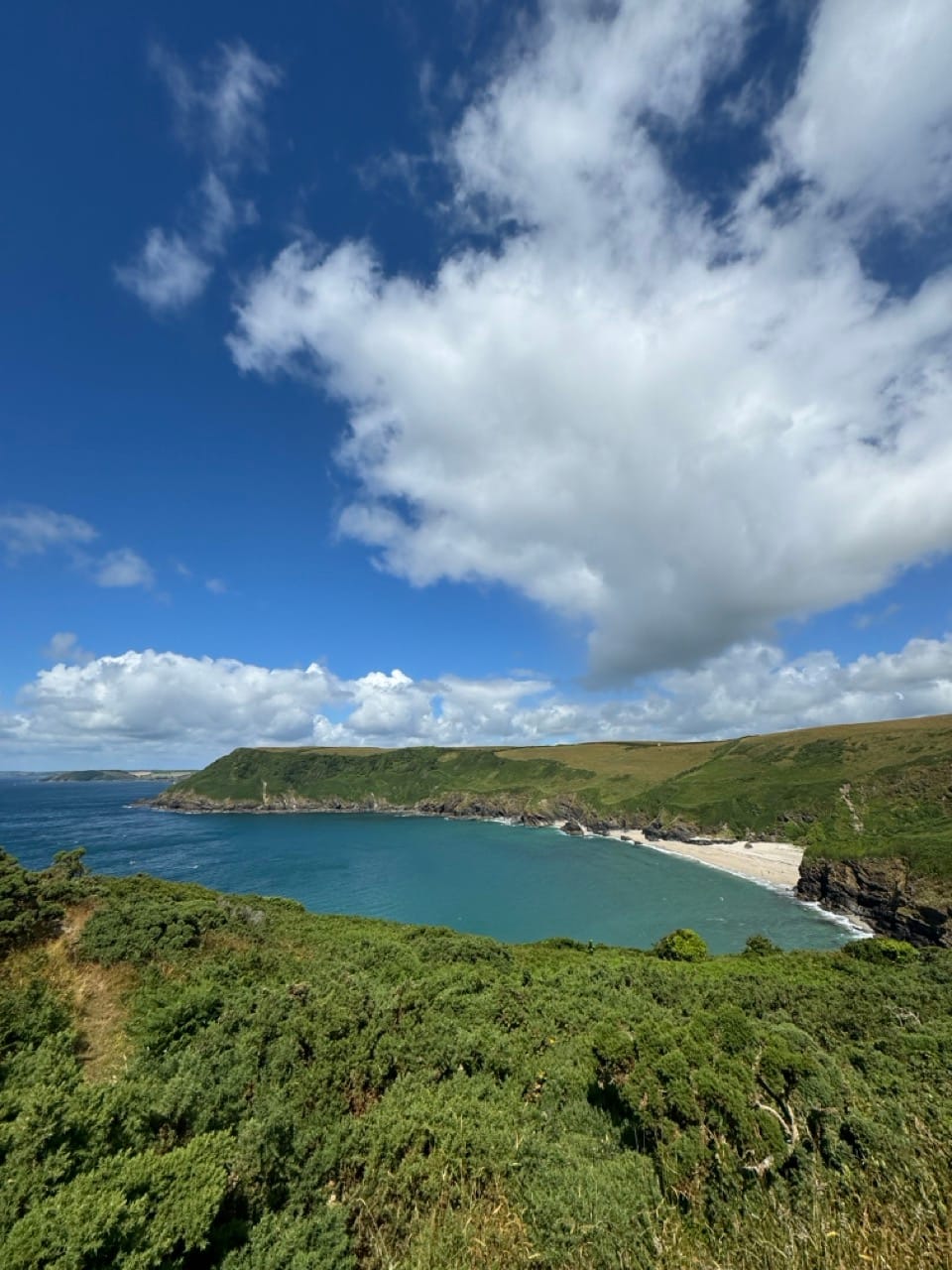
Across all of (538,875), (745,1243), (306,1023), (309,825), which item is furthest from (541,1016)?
(309,825)

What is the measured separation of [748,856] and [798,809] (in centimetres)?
2748

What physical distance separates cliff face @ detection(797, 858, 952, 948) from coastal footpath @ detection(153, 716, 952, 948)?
146 mm

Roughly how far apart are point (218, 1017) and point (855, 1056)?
18844 mm

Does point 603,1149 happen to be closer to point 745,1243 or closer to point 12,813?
point 745,1243

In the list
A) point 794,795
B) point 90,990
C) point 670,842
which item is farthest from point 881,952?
point 794,795

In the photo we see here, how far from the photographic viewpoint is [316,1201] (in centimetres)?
936

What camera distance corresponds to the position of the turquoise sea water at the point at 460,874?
70.2 metres

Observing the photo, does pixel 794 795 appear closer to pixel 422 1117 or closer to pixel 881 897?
pixel 881 897

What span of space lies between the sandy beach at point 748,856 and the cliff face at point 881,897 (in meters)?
9.22

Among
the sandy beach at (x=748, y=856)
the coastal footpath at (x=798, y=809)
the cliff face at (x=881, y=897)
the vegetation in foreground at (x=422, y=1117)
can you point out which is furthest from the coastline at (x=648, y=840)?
the vegetation in foreground at (x=422, y=1117)

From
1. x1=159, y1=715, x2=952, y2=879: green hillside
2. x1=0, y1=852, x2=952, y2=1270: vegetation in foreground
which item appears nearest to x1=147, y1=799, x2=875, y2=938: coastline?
x1=159, y1=715, x2=952, y2=879: green hillside

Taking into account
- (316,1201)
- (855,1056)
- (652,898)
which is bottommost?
(652,898)

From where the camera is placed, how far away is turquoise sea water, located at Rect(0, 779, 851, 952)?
7019 cm

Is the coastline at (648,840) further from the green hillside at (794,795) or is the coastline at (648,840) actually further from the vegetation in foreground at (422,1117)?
the vegetation in foreground at (422,1117)
